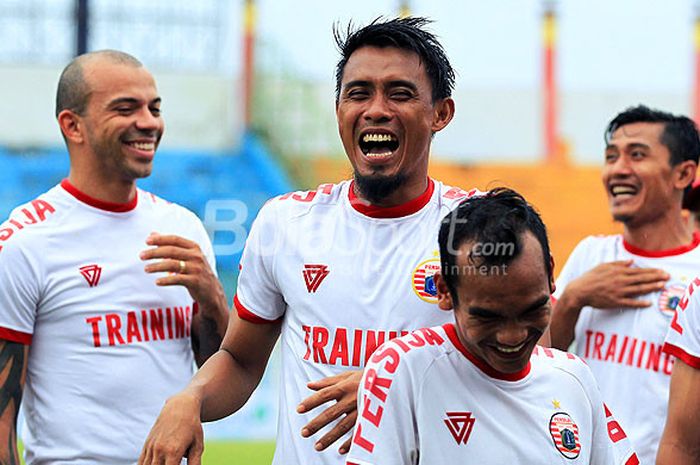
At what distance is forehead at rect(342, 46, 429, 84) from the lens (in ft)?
10.6

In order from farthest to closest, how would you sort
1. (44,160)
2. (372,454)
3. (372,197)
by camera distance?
1. (44,160)
2. (372,197)
3. (372,454)

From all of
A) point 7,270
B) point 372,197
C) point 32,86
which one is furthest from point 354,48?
point 32,86

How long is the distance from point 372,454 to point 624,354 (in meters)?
2.29

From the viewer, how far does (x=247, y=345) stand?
3.43 m

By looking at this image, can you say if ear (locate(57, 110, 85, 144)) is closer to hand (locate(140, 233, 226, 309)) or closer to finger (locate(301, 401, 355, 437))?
hand (locate(140, 233, 226, 309))

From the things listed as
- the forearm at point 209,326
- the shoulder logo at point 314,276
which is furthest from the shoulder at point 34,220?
the shoulder logo at point 314,276

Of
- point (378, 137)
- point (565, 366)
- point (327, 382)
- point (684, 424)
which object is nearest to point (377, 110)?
point (378, 137)

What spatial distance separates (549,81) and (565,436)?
19472 mm

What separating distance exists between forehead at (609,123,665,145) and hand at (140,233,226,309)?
1.85m

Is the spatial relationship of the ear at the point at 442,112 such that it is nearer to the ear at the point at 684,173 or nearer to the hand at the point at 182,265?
the hand at the point at 182,265

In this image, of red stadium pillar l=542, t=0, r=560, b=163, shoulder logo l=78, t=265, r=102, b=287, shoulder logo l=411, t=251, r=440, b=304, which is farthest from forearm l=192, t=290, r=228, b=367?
red stadium pillar l=542, t=0, r=560, b=163

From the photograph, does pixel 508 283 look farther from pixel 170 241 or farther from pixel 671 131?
pixel 671 131

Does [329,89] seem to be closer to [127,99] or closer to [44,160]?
[44,160]

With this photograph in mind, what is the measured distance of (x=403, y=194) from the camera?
10.9 feet
